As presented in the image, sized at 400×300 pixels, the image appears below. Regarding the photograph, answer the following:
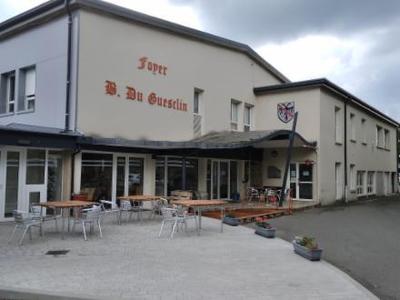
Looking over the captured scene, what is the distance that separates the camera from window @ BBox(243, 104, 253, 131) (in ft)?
76.4

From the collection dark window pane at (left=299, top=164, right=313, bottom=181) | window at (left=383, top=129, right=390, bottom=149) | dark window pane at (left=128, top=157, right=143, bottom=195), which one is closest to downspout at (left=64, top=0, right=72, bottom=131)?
dark window pane at (left=128, top=157, right=143, bottom=195)

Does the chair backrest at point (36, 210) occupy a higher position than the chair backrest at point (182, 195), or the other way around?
the chair backrest at point (182, 195)

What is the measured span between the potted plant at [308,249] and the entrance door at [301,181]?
12.8 m

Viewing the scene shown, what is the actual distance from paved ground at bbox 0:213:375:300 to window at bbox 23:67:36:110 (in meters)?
7.17

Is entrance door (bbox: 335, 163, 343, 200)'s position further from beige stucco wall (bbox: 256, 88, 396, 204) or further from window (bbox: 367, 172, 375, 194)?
window (bbox: 367, 172, 375, 194)

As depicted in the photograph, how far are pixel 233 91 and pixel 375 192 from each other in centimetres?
1547

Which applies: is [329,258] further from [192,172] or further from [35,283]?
[192,172]

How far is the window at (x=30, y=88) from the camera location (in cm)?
1692

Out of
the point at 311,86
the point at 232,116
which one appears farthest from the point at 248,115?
the point at 311,86

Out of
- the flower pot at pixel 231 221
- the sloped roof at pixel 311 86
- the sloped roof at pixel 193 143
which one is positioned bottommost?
the flower pot at pixel 231 221

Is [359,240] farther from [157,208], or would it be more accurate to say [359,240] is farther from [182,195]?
[182,195]

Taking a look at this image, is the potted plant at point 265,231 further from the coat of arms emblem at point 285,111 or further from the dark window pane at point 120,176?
the coat of arms emblem at point 285,111

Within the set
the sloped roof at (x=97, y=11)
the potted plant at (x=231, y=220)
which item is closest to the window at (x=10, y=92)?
the sloped roof at (x=97, y=11)

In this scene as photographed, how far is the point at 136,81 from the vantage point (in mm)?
16859
